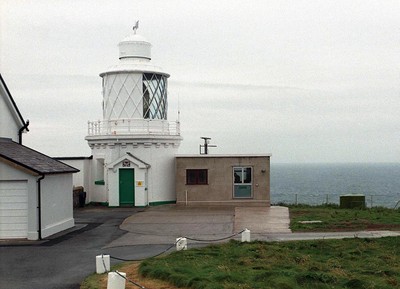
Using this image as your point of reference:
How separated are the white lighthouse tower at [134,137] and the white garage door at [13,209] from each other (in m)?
10.2

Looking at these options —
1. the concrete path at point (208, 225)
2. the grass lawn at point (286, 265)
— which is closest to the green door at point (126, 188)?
the concrete path at point (208, 225)

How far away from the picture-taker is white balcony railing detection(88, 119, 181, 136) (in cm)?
3108

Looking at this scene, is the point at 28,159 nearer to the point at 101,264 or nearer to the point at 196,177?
the point at 101,264

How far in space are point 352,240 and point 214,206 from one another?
1318 cm

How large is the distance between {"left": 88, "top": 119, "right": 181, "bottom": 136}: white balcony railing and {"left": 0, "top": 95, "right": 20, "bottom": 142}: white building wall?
709cm

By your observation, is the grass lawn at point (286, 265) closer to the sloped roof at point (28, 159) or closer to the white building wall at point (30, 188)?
the white building wall at point (30, 188)

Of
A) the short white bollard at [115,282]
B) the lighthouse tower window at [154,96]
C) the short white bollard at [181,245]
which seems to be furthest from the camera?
the lighthouse tower window at [154,96]

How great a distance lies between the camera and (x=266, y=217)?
2517 centimetres

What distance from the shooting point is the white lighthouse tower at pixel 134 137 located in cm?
3038

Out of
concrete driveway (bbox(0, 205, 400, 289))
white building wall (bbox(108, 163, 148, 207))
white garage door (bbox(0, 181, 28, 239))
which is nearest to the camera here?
concrete driveway (bbox(0, 205, 400, 289))

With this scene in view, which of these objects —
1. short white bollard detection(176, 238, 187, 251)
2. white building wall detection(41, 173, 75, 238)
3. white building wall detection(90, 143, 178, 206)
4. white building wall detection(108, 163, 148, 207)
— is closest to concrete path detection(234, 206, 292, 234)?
white building wall detection(90, 143, 178, 206)

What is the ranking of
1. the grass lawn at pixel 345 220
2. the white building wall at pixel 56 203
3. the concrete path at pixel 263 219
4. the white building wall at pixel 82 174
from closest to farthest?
the white building wall at pixel 56 203, the grass lawn at pixel 345 220, the concrete path at pixel 263 219, the white building wall at pixel 82 174

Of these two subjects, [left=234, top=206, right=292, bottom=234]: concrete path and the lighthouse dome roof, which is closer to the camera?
[left=234, top=206, right=292, bottom=234]: concrete path

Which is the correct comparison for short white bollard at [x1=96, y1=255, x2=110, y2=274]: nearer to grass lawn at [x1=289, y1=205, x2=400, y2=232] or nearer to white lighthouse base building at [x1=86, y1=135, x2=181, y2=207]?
grass lawn at [x1=289, y1=205, x2=400, y2=232]
